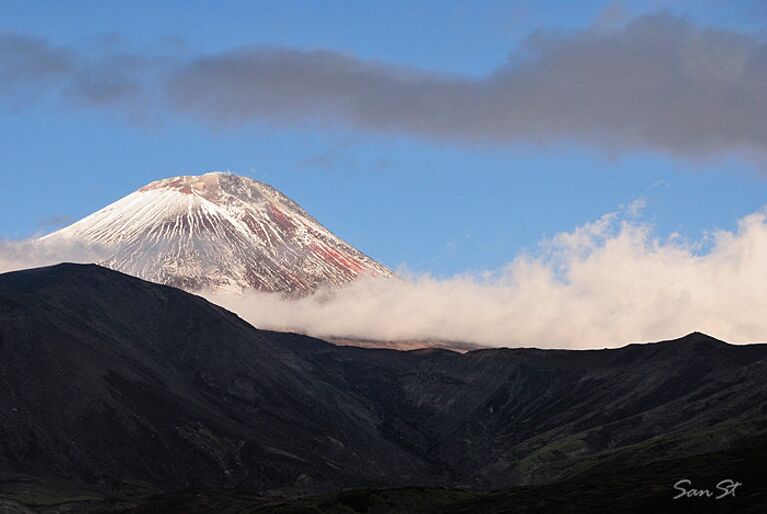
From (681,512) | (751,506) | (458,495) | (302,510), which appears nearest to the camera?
(751,506)

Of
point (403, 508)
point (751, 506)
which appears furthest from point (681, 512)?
point (403, 508)

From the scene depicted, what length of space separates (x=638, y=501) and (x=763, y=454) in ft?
76.1

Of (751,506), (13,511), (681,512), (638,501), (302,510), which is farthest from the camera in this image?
(13,511)

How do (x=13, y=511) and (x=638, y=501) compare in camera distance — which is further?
(x=13, y=511)

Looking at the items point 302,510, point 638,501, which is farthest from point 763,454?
point 302,510

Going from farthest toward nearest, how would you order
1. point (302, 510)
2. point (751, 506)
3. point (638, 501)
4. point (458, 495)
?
point (458, 495)
point (302, 510)
point (638, 501)
point (751, 506)

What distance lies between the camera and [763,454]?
461 feet

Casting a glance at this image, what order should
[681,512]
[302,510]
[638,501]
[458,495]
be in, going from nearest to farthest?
[681,512] → [638,501] → [302,510] → [458,495]

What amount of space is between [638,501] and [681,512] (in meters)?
10.1

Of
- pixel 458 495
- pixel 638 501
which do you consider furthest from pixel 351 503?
pixel 638 501

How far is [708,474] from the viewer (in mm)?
135000

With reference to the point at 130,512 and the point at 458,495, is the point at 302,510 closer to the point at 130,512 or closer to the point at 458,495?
the point at 458,495

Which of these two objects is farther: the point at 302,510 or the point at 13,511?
the point at 13,511

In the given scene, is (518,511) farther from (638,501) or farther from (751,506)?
(751,506)
